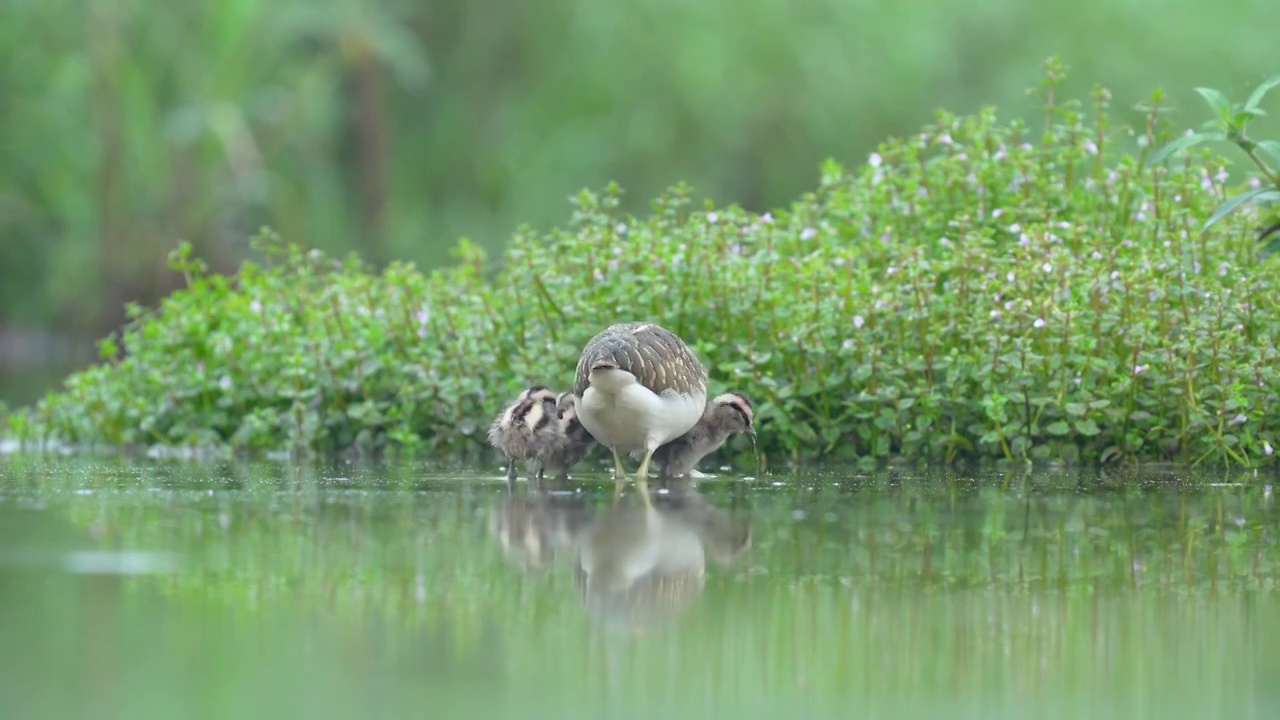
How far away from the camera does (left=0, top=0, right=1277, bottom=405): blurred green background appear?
69.4 feet

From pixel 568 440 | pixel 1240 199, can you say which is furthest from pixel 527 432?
pixel 1240 199

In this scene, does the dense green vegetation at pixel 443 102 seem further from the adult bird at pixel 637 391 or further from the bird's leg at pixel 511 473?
the adult bird at pixel 637 391

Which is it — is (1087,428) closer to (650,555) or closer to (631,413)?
(631,413)

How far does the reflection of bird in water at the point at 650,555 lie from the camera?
4.95 metres

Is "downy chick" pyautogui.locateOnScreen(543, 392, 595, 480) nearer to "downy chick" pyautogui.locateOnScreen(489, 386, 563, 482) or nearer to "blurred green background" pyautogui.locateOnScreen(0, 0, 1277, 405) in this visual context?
"downy chick" pyautogui.locateOnScreen(489, 386, 563, 482)

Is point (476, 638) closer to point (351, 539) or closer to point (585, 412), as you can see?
point (351, 539)

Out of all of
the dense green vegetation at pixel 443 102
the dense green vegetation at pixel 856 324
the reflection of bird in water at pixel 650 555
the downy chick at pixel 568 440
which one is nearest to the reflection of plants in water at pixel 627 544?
the reflection of bird in water at pixel 650 555

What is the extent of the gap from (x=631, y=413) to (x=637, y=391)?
137mm

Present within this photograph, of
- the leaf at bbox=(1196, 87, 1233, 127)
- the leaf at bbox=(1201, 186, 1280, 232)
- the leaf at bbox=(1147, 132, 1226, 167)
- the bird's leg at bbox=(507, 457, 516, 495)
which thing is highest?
the leaf at bbox=(1196, 87, 1233, 127)

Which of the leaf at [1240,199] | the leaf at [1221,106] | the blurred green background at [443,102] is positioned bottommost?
the leaf at [1240,199]

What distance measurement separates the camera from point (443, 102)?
82.2ft

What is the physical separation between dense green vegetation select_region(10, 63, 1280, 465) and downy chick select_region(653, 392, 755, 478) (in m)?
0.58

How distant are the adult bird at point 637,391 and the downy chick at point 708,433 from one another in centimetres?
24

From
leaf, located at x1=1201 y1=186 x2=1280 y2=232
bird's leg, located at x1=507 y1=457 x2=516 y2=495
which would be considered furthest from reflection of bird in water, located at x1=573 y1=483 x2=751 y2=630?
leaf, located at x1=1201 y1=186 x2=1280 y2=232
